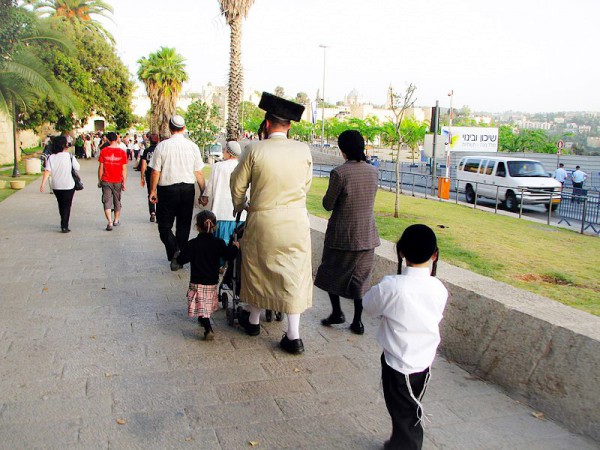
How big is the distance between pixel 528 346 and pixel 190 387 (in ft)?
7.53

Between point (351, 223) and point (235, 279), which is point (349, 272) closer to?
point (351, 223)

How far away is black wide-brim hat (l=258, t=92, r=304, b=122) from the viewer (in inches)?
181

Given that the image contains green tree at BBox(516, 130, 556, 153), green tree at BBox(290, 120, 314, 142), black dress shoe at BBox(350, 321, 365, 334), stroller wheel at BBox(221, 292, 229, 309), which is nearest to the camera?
black dress shoe at BBox(350, 321, 365, 334)

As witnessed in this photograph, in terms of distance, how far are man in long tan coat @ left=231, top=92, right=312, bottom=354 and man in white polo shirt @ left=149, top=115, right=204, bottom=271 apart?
2.51 metres

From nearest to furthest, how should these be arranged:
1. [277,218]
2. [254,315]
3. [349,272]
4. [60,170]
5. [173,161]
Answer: [277,218], [254,315], [349,272], [173,161], [60,170]

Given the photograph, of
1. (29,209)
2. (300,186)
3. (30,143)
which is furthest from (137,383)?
(30,143)

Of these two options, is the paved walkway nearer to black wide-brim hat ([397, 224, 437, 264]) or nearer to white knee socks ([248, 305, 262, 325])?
white knee socks ([248, 305, 262, 325])

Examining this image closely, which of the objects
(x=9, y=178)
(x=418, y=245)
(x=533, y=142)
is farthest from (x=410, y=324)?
(x=533, y=142)

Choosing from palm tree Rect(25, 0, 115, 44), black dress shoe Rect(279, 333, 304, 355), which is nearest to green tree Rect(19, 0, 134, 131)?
palm tree Rect(25, 0, 115, 44)

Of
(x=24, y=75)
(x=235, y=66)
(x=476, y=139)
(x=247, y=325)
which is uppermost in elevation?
(x=235, y=66)

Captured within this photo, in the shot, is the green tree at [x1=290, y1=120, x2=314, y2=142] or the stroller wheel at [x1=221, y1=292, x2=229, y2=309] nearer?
the stroller wheel at [x1=221, y1=292, x2=229, y2=309]

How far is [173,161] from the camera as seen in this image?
278 inches

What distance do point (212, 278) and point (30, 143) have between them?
4420 centimetres

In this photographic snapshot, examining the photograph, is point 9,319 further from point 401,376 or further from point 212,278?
point 401,376
